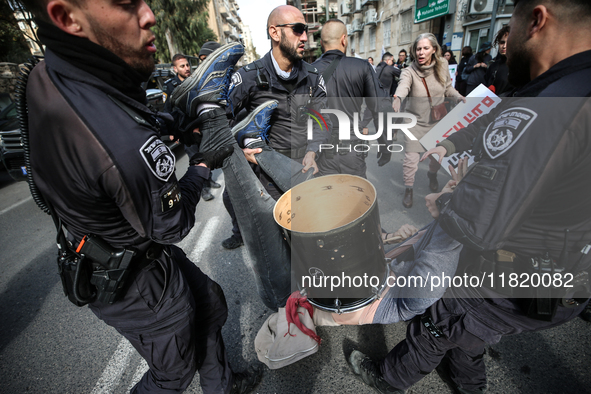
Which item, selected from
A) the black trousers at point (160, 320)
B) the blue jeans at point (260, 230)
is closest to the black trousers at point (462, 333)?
the blue jeans at point (260, 230)

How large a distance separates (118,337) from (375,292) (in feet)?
6.95

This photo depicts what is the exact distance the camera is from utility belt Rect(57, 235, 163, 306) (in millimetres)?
1108

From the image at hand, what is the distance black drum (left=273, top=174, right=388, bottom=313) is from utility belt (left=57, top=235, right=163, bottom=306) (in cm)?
68

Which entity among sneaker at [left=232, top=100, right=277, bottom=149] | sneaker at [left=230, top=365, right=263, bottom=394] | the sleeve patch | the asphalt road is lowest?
the asphalt road

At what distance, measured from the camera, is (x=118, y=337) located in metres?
2.27

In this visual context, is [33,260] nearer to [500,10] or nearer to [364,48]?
[500,10]

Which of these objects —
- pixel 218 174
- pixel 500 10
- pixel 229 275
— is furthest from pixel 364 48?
pixel 229 275

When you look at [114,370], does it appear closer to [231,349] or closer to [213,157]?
[231,349]

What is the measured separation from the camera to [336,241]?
1.22m

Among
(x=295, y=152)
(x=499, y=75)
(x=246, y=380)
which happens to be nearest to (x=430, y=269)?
(x=246, y=380)

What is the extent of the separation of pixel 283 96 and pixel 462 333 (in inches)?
85.8

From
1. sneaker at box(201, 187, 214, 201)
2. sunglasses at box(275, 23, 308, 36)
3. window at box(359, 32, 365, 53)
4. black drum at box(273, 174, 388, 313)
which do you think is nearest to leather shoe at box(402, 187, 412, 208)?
black drum at box(273, 174, 388, 313)

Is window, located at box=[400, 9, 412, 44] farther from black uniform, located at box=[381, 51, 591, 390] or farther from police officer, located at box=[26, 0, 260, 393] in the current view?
police officer, located at box=[26, 0, 260, 393]

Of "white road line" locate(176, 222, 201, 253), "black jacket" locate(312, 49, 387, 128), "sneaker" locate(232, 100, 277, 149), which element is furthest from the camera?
"white road line" locate(176, 222, 201, 253)
